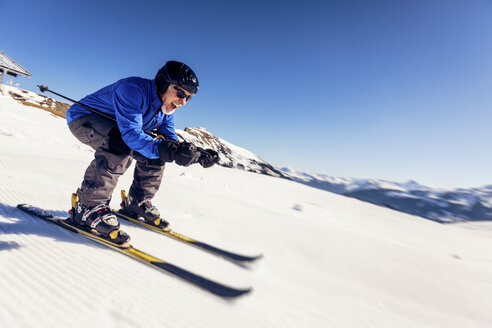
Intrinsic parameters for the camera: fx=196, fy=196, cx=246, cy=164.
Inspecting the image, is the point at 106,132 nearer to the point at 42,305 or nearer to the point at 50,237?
the point at 50,237

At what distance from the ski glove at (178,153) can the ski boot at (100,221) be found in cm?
79

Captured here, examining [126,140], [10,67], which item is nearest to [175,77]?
[126,140]

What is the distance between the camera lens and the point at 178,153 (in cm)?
204

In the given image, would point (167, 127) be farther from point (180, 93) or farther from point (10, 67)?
point (10, 67)

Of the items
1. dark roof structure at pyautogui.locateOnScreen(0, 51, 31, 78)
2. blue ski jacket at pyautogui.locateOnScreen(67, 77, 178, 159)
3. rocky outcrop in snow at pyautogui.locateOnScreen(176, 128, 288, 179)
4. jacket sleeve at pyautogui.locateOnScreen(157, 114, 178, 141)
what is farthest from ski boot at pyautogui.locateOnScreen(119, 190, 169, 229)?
rocky outcrop in snow at pyautogui.locateOnScreen(176, 128, 288, 179)

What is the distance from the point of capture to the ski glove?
2.02 m

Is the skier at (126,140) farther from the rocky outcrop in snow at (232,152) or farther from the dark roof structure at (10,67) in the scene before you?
the rocky outcrop in snow at (232,152)

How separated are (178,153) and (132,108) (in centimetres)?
66

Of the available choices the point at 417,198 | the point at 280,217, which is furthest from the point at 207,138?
the point at 280,217

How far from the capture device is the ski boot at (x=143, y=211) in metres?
2.45

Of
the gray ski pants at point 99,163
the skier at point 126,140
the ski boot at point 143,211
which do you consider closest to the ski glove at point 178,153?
the skier at point 126,140

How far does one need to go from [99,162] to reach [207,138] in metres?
103

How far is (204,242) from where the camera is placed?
2.34 meters

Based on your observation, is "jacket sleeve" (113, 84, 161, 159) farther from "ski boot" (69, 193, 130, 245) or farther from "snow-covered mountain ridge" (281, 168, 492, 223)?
"snow-covered mountain ridge" (281, 168, 492, 223)
